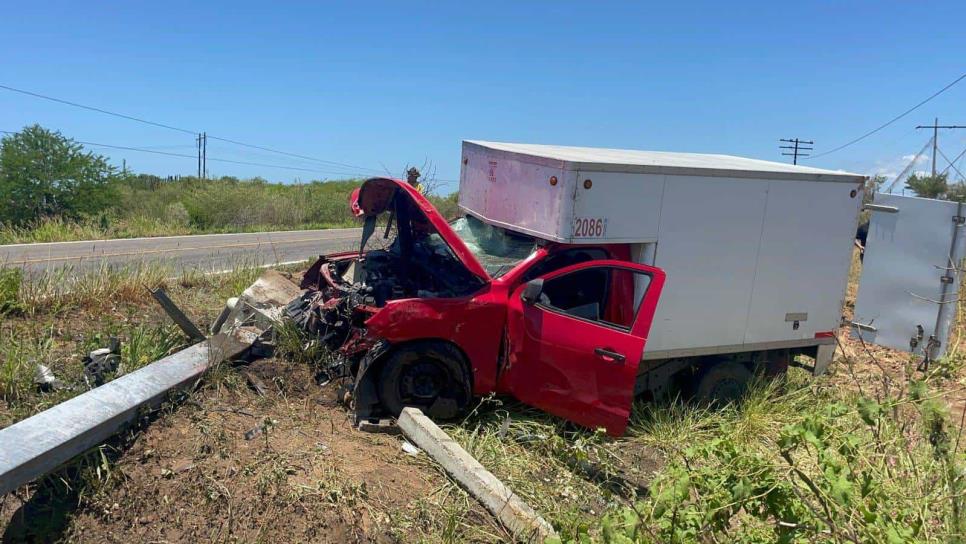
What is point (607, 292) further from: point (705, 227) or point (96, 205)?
point (96, 205)

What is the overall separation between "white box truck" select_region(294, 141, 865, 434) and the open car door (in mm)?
11

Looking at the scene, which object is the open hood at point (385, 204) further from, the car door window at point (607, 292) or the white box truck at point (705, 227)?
the car door window at point (607, 292)

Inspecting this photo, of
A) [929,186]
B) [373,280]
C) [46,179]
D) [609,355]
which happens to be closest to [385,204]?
[373,280]

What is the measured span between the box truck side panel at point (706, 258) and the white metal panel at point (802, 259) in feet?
0.54

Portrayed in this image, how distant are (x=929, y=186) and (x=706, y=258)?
102 ft

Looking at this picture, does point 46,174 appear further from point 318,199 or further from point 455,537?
point 455,537

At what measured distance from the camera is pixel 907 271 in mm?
10148

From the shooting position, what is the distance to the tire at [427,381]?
5.49m

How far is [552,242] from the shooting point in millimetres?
6043

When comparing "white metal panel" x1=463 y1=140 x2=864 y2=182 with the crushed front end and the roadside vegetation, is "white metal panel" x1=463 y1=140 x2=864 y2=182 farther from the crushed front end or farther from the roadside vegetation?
the roadside vegetation

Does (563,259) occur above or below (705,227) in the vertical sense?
below

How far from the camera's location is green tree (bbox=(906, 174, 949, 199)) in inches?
1165

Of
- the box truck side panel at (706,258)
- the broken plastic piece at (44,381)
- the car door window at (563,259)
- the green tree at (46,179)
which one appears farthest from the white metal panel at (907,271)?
the green tree at (46,179)

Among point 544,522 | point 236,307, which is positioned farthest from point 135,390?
point 544,522
